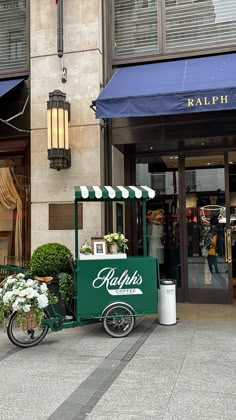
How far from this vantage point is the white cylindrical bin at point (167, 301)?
6836mm

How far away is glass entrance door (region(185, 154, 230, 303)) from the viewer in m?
8.62

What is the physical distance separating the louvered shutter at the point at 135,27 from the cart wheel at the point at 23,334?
572 centimetres

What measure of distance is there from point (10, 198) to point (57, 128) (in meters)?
2.29

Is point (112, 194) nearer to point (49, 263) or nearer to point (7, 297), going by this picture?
point (49, 263)

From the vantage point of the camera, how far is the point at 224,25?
8281 mm

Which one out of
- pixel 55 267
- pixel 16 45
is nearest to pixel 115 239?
pixel 55 267

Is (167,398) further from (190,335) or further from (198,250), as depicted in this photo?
(198,250)

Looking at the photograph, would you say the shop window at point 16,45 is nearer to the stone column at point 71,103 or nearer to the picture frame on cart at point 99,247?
the stone column at point 71,103

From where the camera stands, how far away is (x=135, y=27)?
28.7 ft

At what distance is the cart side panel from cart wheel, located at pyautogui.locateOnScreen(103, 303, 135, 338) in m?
0.09

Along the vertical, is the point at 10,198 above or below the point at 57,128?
below

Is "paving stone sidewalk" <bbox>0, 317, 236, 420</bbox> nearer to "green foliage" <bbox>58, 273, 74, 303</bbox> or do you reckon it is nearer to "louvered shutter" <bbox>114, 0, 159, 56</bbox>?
"green foliage" <bbox>58, 273, 74, 303</bbox>

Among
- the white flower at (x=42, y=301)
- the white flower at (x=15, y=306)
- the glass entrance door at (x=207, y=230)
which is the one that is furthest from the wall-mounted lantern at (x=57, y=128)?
the white flower at (x=15, y=306)

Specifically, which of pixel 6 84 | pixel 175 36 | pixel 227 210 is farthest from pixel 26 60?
pixel 227 210
